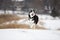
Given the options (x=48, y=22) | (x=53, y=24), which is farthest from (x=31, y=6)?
(x=53, y=24)

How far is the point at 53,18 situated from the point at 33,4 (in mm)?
507

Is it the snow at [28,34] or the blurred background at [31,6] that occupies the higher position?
the blurred background at [31,6]

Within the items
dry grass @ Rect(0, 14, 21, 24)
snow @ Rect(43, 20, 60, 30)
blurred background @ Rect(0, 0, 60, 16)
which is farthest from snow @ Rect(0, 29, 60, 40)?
blurred background @ Rect(0, 0, 60, 16)

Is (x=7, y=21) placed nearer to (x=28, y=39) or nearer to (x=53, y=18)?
(x=28, y=39)

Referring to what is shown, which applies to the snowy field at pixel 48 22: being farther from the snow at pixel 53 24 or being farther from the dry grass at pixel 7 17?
the dry grass at pixel 7 17

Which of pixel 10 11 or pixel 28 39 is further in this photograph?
pixel 10 11

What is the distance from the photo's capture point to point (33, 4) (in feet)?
12.8

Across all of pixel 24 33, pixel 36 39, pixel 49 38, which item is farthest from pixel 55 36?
pixel 24 33

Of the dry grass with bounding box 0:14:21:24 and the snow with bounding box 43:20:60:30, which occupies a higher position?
the dry grass with bounding box 0:14:21:24

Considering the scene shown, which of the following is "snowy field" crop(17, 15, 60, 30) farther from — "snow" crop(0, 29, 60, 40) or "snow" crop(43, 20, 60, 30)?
"snow" crop(0, 29, 60, 40)

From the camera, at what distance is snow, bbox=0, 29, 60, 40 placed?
3680 millimetres

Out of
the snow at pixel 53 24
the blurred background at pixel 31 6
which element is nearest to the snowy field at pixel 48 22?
the snow at pixel 53 24

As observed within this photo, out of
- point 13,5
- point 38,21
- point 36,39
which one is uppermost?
point 13,5

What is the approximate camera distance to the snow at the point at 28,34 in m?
3.68
